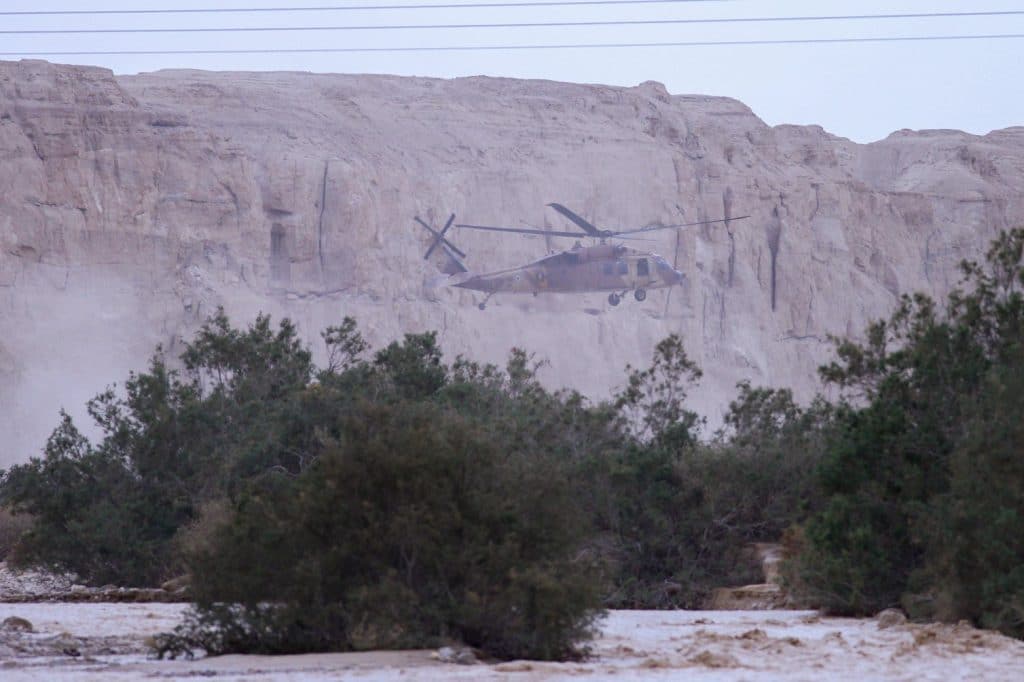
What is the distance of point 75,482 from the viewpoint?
25531 mm

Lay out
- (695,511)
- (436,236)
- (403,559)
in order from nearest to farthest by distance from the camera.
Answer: (403,559), (695,511), (436,236)

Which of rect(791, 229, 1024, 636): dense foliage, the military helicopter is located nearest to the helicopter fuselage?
the military helicopter

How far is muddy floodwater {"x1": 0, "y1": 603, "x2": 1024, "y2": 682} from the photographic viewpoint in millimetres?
10305

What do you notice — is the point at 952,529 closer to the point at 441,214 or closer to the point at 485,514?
the point at 485,514

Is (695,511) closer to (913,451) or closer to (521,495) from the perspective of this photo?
(913,451)

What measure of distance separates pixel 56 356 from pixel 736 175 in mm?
34680

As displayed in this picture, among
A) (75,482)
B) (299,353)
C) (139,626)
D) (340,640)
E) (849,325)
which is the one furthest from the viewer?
(849,325)

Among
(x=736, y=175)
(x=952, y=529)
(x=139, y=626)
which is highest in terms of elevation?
(x=736, y=175)

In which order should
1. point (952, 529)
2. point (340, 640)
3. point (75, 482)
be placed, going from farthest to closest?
point (75, 482)
point (952, 529)
point (340, 640)

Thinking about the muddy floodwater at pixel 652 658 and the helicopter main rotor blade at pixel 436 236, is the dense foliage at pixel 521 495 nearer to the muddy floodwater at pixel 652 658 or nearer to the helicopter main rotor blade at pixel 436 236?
the muddy floodwater at pixel 652 658

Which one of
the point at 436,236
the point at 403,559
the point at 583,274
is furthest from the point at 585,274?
the point at 403,559

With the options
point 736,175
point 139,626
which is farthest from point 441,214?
point 139,626

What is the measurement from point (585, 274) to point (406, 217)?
33.3ft

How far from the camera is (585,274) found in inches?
2392
